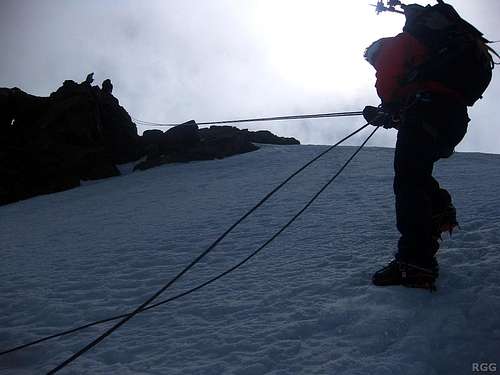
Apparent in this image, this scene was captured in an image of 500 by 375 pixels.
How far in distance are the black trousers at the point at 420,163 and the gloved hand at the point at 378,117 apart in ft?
0.78

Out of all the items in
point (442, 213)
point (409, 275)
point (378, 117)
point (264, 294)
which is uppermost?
point (378, 117)

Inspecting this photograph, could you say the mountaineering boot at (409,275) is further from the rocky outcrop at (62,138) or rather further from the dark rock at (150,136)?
the dark rock at (150,136)

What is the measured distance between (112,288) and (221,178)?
7.83 meters

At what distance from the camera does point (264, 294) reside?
11.9ft

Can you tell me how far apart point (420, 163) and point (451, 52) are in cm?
81

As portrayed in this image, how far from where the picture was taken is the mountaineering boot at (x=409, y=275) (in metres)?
3.21

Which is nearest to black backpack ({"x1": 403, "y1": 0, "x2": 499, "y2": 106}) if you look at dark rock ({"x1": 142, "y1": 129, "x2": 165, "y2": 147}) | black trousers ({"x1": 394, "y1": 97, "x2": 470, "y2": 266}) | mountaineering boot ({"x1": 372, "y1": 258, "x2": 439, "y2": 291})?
black trousers ({"x1": 394, "y1": 97, "x2": 470, "y2": 266})

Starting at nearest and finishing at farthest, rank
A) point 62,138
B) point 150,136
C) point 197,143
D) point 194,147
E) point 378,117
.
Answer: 1. point 378,117
2. point 194,147
3. point 197,143
4. point 62,138
5. point 150,136

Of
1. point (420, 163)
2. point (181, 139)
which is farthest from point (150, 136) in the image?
point (420, 163)

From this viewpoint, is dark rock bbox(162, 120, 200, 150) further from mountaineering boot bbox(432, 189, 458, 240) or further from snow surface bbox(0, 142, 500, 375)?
mountaineering boot bbox(432, 189, 458, 240)

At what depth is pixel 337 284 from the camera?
3.58 metres

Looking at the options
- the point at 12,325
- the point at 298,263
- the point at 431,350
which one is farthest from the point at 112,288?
the point at 431,350

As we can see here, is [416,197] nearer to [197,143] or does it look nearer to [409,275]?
[409,275]

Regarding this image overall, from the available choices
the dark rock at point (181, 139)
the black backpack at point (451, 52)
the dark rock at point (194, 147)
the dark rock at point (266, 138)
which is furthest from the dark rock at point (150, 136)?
the black backpack at point (451, 52)
